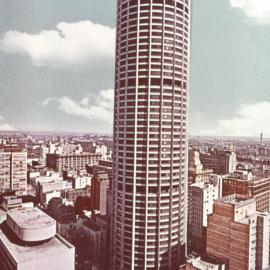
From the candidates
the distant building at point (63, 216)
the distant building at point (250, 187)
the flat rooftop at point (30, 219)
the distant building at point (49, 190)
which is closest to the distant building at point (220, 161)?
the distant building at point (250, 187)

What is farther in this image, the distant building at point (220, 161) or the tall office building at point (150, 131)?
the distant building at point (220, 161)

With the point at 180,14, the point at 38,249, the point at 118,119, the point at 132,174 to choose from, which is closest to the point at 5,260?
the point at 38,249

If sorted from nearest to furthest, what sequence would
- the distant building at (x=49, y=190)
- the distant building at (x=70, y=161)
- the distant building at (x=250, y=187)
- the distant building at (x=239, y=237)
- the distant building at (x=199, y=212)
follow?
the distant building at (x=239, y=237)
the distant building at (x=199, y=212)
the distant building at (x=250, y=187)
the distant building at (x=49, y=190)
the distant building at (x=70, y=161)

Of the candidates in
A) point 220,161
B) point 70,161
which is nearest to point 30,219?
point 220,161

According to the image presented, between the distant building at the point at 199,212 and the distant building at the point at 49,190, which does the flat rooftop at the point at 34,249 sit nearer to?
the distant building at the point at 199,212

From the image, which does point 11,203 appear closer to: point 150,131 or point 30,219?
point 30,219

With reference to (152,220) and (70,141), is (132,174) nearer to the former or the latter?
(152,220)
